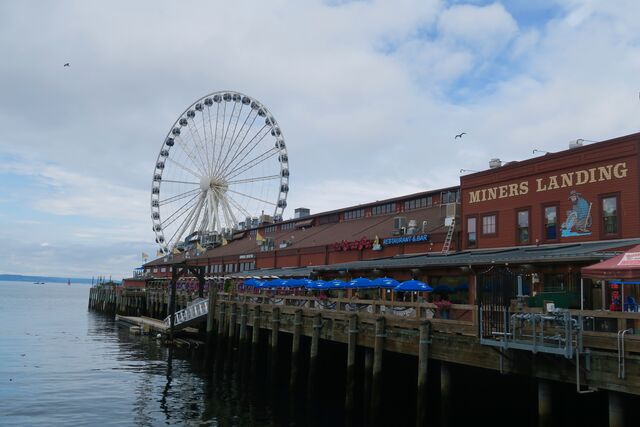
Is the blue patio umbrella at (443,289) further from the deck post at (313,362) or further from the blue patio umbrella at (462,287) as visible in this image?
the deck post at (313,362)

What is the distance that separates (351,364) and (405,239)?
19837mm

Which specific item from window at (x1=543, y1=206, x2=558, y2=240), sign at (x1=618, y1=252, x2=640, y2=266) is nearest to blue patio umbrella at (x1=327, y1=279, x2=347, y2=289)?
window at (x1=543, y1=206, x2=558, y2=240)

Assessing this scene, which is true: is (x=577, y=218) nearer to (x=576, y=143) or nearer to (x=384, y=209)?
(x=576, y=143)

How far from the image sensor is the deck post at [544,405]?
49.3ft

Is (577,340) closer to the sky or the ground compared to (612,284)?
closer to the ground

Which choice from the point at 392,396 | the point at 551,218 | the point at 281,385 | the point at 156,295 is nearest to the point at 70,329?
the point at 156,295

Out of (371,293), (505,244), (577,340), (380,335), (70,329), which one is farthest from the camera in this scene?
(70,329)

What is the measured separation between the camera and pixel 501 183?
1298 inches

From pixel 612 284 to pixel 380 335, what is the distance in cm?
950

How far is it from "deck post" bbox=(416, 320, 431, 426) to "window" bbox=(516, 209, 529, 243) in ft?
45.7

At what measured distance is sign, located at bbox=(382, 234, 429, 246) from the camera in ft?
131

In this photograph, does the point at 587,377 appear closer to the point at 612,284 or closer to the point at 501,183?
the point at 612,284

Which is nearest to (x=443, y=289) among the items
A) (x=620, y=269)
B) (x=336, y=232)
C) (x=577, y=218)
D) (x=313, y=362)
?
(x=577, y=218)

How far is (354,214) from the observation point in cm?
5931
